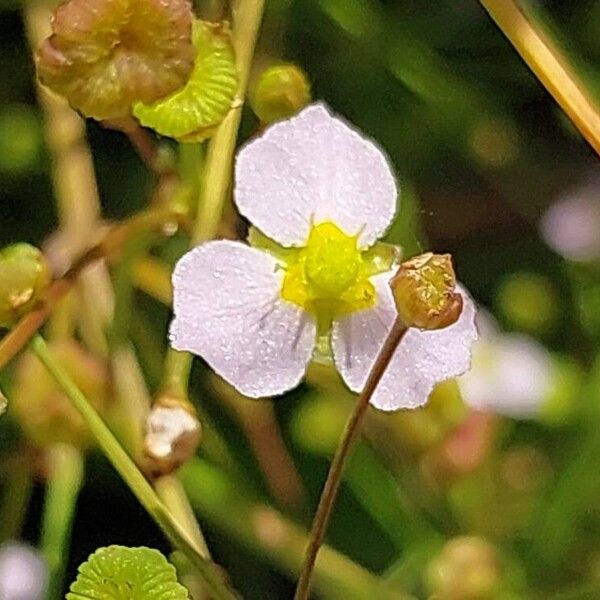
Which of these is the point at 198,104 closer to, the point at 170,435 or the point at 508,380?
the point at 170,435

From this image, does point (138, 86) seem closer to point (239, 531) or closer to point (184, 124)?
point (184, 124)

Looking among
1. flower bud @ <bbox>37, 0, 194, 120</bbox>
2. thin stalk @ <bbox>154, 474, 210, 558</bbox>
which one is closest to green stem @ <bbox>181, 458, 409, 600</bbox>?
thin stalk @ <bbox>154, 474, 210, 558</bbox>

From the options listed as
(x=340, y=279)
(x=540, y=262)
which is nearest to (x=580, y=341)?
(x=540, y=262)

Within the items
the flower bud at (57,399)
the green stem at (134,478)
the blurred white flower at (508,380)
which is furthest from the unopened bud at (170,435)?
the blurred white flower at (508,380)

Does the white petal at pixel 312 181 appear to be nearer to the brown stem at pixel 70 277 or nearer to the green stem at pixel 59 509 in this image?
the brown stem at pixel 70 277

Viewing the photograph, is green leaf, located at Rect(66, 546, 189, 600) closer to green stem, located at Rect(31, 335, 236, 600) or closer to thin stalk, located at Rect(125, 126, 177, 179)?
green stem, located at Rect(31, 335, 236, 600)

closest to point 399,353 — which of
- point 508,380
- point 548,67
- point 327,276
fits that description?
point 327,276
